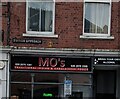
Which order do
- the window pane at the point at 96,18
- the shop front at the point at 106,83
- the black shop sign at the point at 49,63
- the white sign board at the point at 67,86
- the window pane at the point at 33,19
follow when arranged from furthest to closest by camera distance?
the shop front at the point at 106,83 < the window pane at the point at 96,18 < the window pane at the point at 33,19 < the white sign board at the point at 67,86 < the black shop sign at the point at 49,63

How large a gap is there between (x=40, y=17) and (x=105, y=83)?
10.9 feet

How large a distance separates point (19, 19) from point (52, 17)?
1079 millimetres


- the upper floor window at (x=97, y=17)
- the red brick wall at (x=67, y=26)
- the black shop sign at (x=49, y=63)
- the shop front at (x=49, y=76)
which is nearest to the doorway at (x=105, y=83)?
the shop front at (x=49, y=76)

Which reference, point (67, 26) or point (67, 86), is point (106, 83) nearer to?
point (67, 86)

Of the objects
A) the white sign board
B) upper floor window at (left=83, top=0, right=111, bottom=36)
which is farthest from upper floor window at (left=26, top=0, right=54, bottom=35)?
the white sign board

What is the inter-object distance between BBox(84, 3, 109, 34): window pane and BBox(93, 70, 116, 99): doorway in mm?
1679

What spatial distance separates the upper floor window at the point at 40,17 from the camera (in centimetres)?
1251

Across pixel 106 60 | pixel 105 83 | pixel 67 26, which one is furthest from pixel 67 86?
pixel 67 26

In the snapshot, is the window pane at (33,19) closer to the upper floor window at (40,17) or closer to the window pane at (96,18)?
the upper floor window at (40,17)

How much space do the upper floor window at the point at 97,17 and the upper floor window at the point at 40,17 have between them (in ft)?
3.79

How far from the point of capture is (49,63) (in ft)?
40.5

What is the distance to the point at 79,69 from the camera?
12406mm

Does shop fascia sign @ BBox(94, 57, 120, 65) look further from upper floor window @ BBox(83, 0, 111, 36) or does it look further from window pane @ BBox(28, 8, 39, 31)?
window pane @ BBox(28, 8, 39, 31)

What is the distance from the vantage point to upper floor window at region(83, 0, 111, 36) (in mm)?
12617
